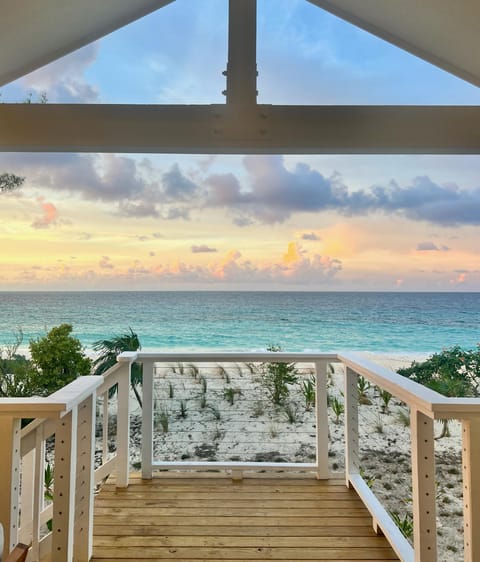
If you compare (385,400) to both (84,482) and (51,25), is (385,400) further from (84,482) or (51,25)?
(51,25)

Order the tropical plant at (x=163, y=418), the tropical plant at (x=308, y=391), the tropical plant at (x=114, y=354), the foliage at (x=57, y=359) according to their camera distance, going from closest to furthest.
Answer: the tropical plant at (x=163, y=418), the tropical plant at (x=308, y=391), the foliage at (x=57, y=359), the tropical plant at (x=114, y=354)

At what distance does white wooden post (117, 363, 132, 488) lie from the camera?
238cm

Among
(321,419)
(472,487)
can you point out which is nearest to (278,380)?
(321,419)

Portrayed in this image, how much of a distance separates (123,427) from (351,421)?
1595 mm

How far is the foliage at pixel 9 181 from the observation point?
344 cm

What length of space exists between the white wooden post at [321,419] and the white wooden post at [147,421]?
1209 mm

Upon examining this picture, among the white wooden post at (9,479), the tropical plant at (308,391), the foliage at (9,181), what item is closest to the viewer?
the white wooden post at (9,479)

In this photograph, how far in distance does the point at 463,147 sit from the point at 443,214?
13874 millimetres

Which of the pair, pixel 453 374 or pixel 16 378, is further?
pixel 453 374

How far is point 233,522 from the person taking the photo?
1996 mm

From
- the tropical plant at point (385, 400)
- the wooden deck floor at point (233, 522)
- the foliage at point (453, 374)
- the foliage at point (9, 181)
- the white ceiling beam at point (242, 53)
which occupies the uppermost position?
the white ceiling beam at point (242, 53)

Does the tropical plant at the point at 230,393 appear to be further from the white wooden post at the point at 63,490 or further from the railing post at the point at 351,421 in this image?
the white wooden post at the point at 63,490

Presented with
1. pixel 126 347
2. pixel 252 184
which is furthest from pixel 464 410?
pixel 252 184

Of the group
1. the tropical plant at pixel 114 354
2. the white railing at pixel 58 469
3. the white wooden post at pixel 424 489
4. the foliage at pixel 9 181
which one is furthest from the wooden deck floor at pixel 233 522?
the foliage at pixel 9 181
